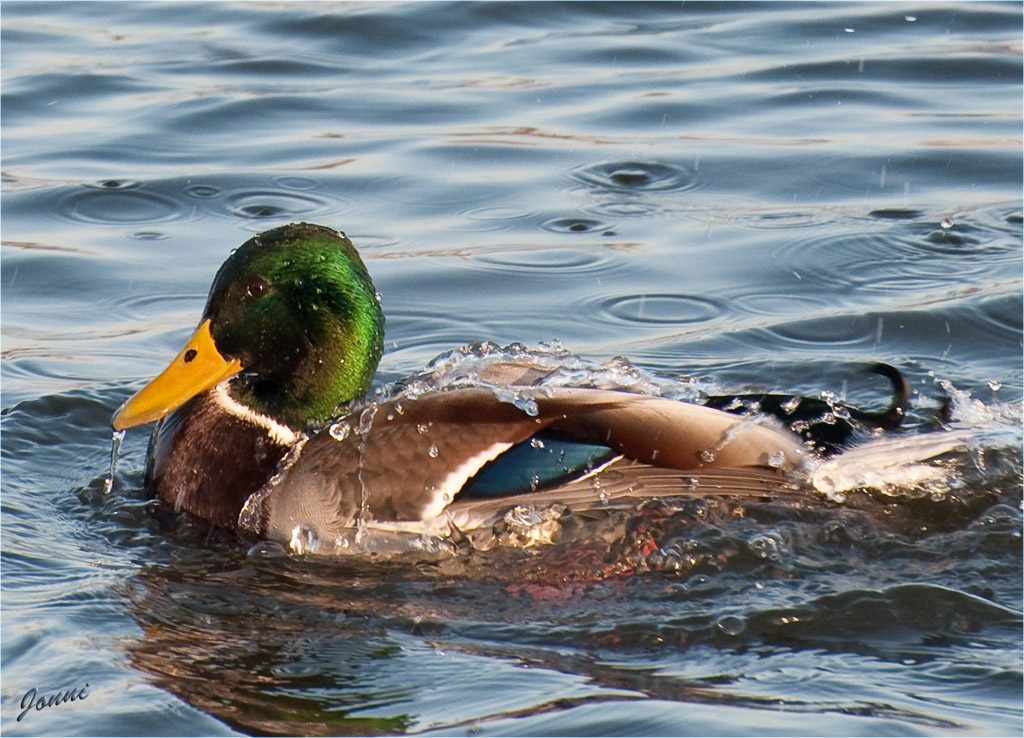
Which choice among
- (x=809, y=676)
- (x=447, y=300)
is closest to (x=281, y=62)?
(x=447, y=300)

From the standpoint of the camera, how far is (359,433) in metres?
4.94

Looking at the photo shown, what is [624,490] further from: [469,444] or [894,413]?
[894,413]

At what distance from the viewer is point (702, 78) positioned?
35.2 ft

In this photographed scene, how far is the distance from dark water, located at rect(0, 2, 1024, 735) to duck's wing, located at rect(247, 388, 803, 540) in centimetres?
16

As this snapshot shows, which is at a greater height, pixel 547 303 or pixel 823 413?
pixel 823 413

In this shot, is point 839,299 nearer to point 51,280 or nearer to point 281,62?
point 51,280

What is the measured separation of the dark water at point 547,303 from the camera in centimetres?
411

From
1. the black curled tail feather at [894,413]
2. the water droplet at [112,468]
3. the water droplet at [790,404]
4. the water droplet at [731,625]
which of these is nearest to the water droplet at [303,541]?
the water droplet at [112,468]

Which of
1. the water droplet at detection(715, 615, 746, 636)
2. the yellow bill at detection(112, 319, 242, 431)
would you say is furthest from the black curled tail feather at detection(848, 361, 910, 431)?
the yellow bill at detection(112, 319, 242, 431)

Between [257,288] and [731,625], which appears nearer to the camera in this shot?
[731,625]

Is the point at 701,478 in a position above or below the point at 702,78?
below

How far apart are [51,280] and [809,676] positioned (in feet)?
15.3

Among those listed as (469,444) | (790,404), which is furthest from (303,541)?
(790,404)

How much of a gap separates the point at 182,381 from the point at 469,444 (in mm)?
1049
